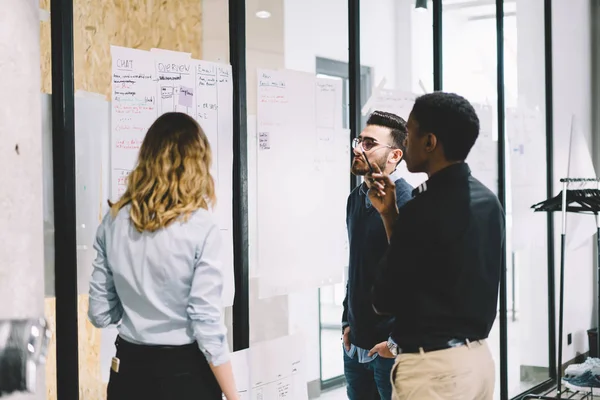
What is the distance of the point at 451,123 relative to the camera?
2061 millimetres

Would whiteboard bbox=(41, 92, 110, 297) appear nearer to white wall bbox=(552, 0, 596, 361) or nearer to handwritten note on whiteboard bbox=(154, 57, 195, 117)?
handwritten note on whiteboard bbox=(154, 57, 195, 117)

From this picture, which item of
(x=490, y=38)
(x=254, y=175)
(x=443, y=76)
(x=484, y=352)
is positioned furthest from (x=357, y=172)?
(x=490, y=38)

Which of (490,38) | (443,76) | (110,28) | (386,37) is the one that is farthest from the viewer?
(490,38)

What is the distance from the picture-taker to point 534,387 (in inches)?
195

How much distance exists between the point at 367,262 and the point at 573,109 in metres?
3.84

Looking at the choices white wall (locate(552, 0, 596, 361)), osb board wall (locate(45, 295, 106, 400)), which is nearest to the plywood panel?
osb board wall (locate(45, 295, 106, 400))

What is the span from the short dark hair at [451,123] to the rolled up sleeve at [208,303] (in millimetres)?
713

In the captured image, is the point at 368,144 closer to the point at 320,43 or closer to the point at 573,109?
the point at 320,43

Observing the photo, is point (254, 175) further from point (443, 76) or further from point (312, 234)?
point (443, 76)

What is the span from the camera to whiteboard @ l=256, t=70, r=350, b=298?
9.61 feet

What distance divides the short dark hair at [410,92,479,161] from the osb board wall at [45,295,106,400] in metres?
1.25

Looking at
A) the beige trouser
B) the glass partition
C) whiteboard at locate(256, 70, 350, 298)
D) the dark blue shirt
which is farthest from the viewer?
the glass partition

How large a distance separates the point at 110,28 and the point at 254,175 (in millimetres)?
817

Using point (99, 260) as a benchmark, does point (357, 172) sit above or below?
above
